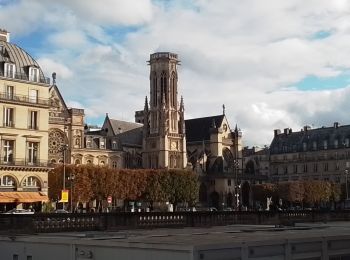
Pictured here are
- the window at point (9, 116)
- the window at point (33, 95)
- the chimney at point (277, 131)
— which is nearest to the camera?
the window at point (9, 116)

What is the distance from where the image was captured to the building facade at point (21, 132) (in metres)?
68.7

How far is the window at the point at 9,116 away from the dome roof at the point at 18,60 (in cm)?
445

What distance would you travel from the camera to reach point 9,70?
71938 mm

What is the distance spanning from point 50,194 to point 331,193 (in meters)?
62.6

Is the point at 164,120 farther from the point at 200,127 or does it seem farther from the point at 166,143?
the point at 200,127

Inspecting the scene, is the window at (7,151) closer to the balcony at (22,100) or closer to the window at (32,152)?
the window at (32,152)

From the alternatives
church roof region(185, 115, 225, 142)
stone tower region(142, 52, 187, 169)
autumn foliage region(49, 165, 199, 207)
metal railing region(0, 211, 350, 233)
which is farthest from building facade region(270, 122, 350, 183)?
metal railing region(0, 211, 350, 233)

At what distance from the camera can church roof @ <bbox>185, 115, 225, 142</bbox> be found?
152 metres

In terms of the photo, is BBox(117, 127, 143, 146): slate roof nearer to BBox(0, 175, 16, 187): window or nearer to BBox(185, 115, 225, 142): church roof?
BBox(185, 115, 225, 142): church roof

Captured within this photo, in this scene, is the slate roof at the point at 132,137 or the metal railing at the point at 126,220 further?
the slate roof at the point at 132,137

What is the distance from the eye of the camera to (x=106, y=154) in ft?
388

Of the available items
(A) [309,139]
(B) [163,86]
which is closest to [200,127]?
(B) [163,86]

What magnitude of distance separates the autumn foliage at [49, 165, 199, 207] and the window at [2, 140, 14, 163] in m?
9.91

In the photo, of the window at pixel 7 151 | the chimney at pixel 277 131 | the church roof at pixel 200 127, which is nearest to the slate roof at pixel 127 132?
the church roof at pixel 200 127
